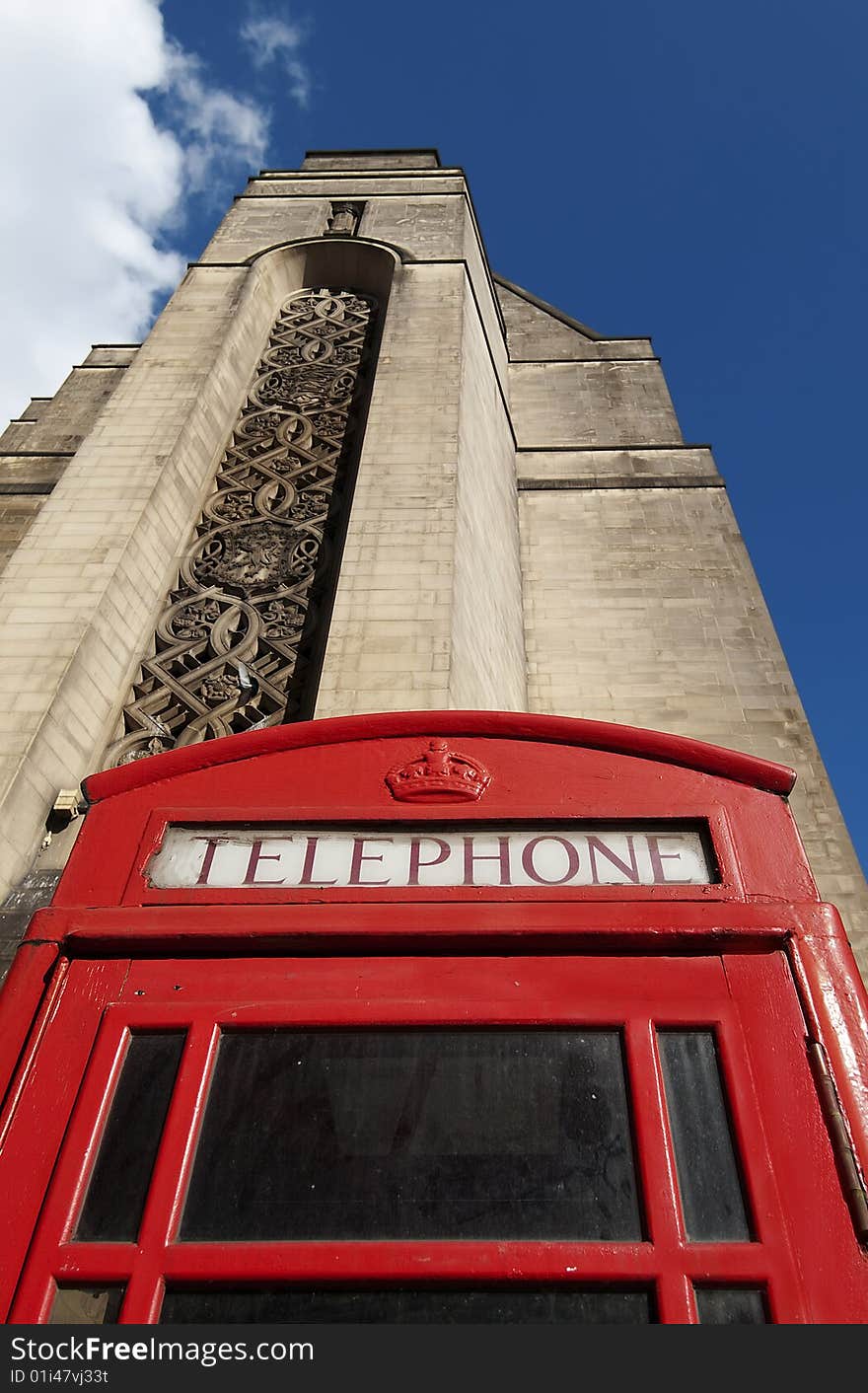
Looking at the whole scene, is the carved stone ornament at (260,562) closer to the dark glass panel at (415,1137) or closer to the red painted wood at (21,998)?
the red painted wood at (21,998)

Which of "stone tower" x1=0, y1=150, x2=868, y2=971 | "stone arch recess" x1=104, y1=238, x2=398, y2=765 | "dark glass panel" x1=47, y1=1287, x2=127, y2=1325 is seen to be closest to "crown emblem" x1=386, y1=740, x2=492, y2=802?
"dark glass panel" x1=47, y1=1287, x2=127, y2=1325

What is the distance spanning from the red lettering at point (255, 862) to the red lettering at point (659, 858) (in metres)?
0.87

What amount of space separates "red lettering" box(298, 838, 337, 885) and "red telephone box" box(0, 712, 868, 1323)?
11mm

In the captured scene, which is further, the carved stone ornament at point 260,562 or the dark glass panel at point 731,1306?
the carved stone ornament at point 260,562

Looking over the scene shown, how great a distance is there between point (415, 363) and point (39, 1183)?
284 inches

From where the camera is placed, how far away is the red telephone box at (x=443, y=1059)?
168cm

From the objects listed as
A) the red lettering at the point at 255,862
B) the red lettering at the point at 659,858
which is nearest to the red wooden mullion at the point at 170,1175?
the red lettering at the point at 255,862

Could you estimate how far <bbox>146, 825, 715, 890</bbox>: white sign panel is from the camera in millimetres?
2223

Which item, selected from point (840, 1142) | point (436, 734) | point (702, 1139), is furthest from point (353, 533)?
point (840, 1142)

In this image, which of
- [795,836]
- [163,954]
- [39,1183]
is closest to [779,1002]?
[795,836]

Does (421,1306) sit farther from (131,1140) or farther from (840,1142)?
(840,1142)

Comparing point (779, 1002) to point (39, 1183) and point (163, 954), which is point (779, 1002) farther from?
point (39, 1183)

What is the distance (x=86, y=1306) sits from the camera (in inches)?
66.3

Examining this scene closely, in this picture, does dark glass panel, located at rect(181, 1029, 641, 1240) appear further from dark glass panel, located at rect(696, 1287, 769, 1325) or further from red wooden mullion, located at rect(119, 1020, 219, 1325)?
dark glass panel, located at rect(696, 1287, 769, 1325)
